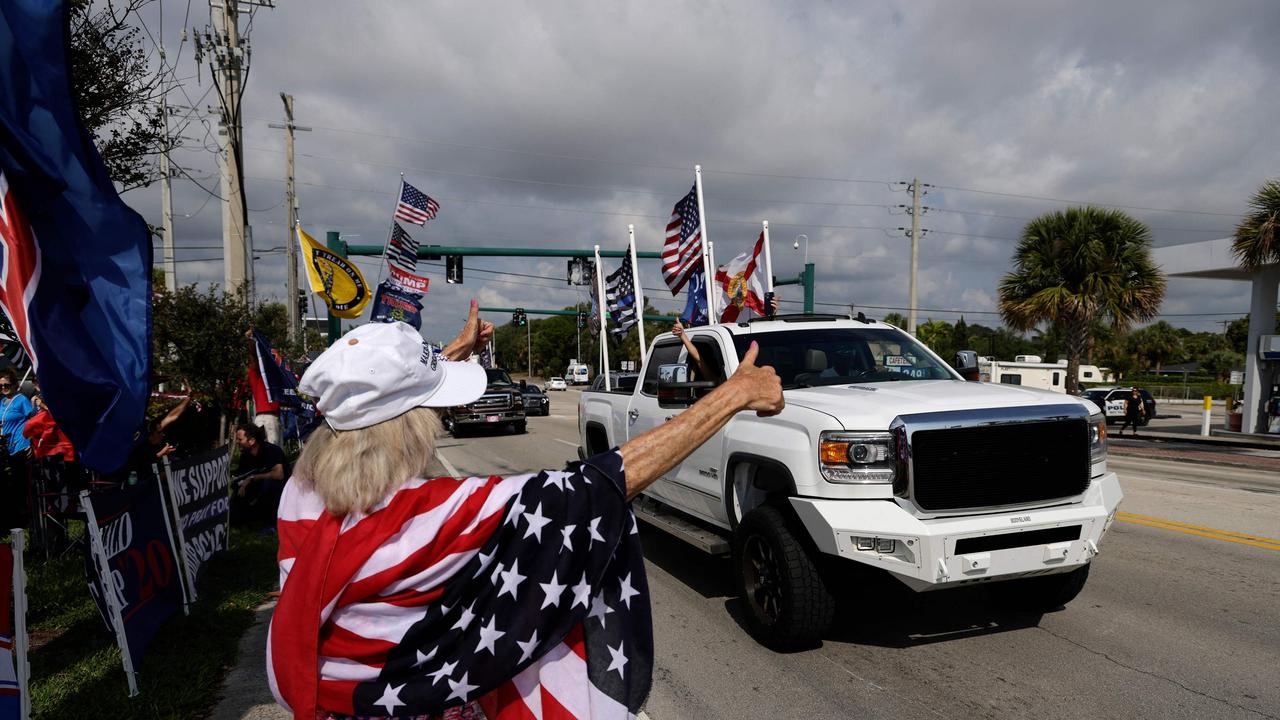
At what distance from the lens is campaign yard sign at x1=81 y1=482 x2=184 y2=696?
4480mm

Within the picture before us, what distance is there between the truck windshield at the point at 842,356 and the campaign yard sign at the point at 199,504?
4326 millimetres

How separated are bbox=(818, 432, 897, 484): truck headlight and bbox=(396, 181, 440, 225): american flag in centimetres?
1487

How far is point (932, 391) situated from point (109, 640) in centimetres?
555

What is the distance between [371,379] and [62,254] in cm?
243

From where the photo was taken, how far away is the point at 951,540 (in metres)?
4.29

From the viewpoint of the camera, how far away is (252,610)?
6078 millimetres

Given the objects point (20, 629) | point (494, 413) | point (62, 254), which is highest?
point (62, 254)

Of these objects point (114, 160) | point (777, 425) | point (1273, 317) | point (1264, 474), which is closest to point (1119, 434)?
point (1273, 317)

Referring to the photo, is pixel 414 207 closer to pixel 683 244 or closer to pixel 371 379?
pixel 683 244

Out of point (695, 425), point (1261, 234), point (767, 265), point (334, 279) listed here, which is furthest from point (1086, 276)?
point (695, 425)

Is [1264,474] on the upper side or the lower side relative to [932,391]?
lower

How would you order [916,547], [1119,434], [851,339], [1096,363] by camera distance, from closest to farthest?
[916,547], [851,339], [1119,434], [1096,363]

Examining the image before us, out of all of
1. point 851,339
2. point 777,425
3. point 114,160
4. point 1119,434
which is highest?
point 114,160

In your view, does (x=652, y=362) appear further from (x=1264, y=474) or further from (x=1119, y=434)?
(x=1119, y=434)
